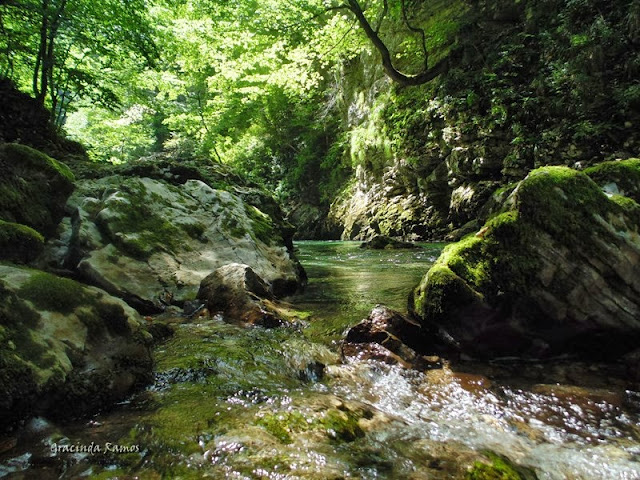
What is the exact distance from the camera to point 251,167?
29500 millimetres

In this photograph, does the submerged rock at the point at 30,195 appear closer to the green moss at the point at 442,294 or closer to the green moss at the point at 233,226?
the green moss at the point at 233,226

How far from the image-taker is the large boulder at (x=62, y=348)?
6.56ft

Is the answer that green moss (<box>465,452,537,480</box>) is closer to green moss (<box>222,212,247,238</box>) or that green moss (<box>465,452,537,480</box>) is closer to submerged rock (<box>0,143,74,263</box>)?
submerged rock (<box>0,143,74,263</box>)

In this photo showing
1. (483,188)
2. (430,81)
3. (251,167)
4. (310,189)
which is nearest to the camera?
(483,188)

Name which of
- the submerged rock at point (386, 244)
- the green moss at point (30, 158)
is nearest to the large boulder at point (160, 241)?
the green moss at point (30, 158)

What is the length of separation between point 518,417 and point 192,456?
2.26 meters

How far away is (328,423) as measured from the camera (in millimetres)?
2322

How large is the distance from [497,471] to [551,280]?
2.13m

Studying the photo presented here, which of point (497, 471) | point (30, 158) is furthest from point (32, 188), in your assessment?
point (497, 471)

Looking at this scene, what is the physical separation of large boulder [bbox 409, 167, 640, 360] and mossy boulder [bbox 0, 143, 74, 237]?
512 centimetres

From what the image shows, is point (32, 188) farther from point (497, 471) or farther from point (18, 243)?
point (497, 471)

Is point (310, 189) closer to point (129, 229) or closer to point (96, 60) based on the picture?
point (96, 60)

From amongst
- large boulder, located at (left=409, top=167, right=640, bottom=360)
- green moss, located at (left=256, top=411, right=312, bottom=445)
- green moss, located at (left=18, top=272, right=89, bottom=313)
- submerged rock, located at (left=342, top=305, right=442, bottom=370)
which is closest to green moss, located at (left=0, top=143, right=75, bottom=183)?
green moss, located at (left=18, top=272, right=89, bottom=313)

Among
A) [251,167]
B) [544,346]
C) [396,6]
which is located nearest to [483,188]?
[396,6]
